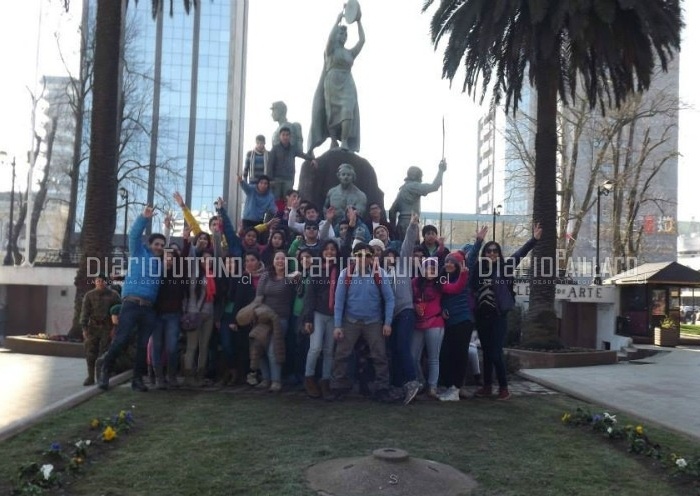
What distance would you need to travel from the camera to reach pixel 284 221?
1084 centimetres

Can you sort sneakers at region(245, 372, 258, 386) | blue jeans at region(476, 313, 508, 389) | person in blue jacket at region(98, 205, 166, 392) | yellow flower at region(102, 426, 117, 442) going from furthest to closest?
sneakers at region(245, 372, 258, 386)
blue jeans at region(476, 313, 508, 389)
person in blue jacket at region(98, 205, 166, 392)
yellow flower at region(102, 426, 117, 442)

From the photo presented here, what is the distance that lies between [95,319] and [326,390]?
3040 mm

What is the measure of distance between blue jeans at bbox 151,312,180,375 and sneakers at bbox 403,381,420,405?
2.79 meters

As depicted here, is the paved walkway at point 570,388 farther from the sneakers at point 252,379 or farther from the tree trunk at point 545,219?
the sneakers at point 252,379

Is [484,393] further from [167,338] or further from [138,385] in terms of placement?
[138,385]

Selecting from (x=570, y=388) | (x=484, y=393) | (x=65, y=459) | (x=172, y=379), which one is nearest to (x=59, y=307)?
(x=172, y=379)

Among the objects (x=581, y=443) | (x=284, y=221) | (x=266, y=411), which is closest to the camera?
(x=581, y=443)

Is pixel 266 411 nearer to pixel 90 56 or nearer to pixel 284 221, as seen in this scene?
pixel 284 221

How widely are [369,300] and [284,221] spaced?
3549mm

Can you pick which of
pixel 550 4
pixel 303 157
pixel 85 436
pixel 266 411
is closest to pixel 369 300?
pixel 266 411

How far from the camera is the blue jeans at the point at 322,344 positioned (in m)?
7.92

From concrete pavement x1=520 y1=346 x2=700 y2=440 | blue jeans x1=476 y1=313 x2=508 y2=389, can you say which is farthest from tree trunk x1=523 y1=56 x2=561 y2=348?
blue jeans x1=476 y1=313 x2=508 y2=389

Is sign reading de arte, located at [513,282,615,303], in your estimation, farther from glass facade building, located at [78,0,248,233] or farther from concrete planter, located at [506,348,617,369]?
glass facade building, located at [78,0,248,233]

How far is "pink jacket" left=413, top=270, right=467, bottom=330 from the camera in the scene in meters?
8.02
